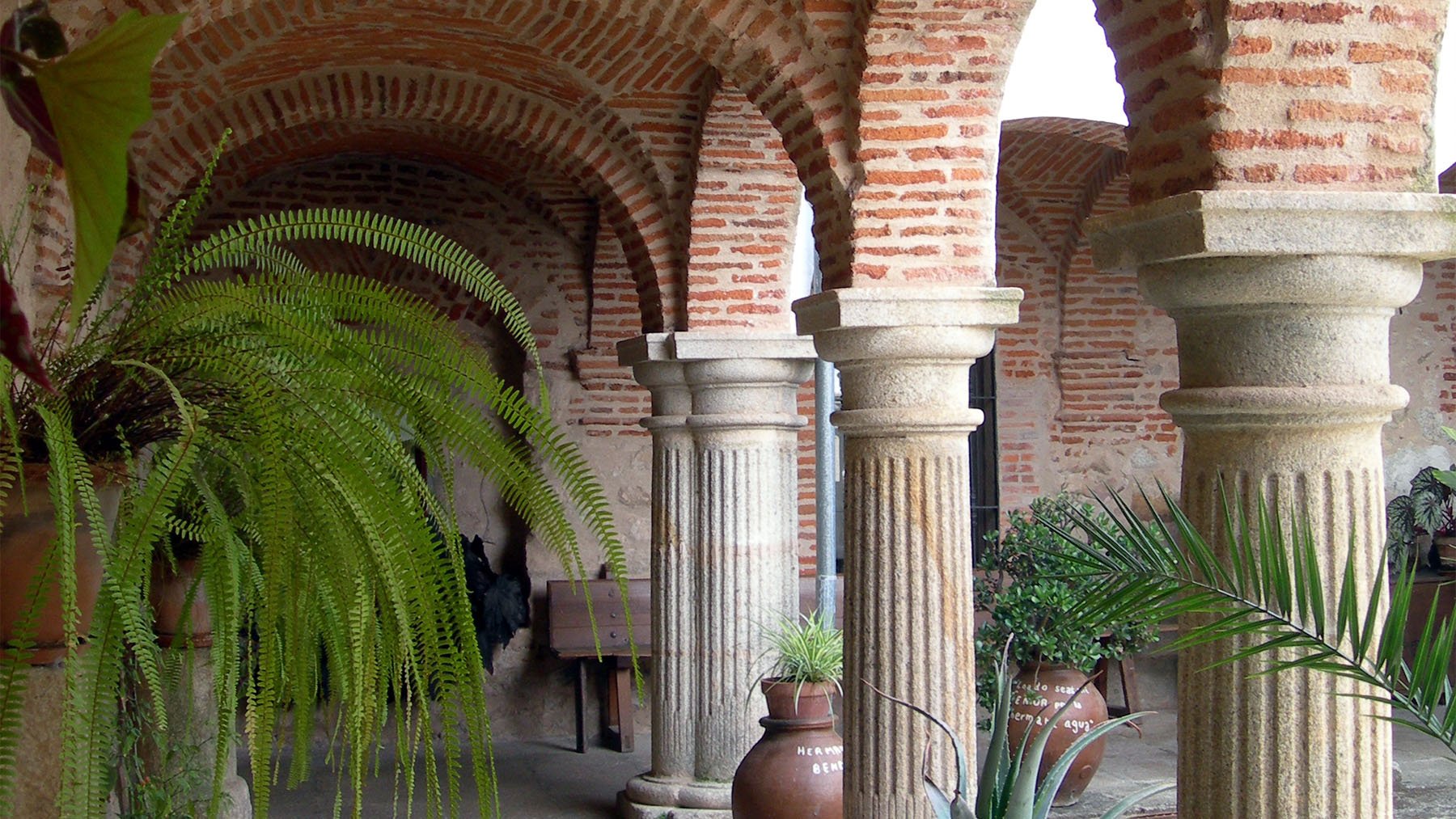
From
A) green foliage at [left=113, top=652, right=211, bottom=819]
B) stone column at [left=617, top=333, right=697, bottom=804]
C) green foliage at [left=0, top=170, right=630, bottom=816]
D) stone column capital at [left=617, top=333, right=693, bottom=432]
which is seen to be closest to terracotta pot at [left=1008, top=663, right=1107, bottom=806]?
stone column at [left=617, top=333, right=697, bottom=804]

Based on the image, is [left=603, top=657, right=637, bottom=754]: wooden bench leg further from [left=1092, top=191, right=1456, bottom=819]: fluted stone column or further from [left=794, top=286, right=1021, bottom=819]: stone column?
[left=1092, top=191, right=1456, bottom=819]: fluted stone column

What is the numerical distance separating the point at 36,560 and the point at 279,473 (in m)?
0.33

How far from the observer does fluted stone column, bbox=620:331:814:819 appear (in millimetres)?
6039

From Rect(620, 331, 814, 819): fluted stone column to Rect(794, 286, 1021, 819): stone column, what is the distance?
172 centimetres

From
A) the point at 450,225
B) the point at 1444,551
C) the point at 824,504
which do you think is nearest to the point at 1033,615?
the point at 824,504

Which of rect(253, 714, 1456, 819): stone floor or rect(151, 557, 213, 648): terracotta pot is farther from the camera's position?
rect(253, 714, 1456, 819): stone floor

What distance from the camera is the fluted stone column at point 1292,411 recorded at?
2.25m

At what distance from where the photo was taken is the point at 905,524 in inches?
163

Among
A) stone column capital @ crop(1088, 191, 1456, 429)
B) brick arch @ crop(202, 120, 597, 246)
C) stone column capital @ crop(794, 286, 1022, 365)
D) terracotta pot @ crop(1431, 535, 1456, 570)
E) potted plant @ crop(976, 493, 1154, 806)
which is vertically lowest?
potted plant @ crop(976, 493, 1154, 806)

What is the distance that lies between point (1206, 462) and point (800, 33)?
279cm

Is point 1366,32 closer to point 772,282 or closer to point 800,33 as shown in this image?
point 800,33

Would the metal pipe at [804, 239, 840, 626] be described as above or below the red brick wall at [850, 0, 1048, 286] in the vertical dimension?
below

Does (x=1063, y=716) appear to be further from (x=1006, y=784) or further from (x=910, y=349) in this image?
(x=1006, y=784)

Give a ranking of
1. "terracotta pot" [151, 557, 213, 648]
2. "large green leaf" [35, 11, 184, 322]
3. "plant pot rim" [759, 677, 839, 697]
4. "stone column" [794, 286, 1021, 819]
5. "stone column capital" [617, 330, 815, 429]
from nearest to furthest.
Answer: "large green leaf" [35, 11, 184, 322] → "terracotta pot" [151, 557, 213, 648] → "stone column" [794, 286, 1021, 819] → "plant pot rim" [759, 677, 839, 697] → "stone column capital" [617, 330, 815, 429]
